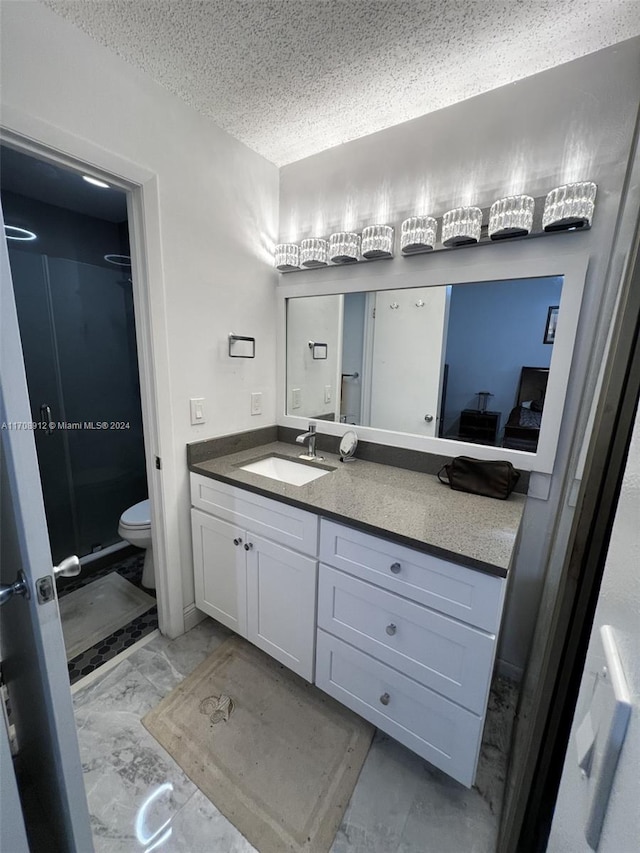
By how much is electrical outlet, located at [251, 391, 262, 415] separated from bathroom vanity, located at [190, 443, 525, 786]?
39 centimetres

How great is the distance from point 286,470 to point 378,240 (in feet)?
3.91

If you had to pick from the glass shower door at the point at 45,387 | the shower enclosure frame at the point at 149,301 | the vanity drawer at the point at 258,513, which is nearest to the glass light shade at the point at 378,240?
the shower enclosure frame at the point at 149,301

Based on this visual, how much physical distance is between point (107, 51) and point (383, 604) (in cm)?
209

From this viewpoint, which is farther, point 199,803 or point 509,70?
point 509,70

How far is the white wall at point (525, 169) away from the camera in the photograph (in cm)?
115

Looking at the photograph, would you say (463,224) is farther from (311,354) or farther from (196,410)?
(196,410)

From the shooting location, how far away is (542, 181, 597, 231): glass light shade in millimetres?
1149

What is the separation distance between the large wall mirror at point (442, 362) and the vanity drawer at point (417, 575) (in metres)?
0.65

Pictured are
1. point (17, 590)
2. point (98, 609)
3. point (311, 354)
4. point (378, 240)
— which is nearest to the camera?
point (17, 590)

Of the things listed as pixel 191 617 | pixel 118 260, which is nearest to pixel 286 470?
pixel 191 617

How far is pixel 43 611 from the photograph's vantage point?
2.18 ft

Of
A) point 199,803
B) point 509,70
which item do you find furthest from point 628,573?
point 509,70

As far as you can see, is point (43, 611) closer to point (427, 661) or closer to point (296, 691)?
point (427, 661)

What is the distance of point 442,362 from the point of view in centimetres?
161
